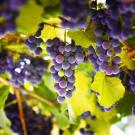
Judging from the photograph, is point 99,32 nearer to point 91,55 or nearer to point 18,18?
point 91,55

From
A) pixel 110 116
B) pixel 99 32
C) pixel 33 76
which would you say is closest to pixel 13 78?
pixel 33 76

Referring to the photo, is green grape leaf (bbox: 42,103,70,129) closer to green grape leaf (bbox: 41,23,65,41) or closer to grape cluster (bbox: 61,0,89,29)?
green grape leaf (bbox: 41,23,65,41)

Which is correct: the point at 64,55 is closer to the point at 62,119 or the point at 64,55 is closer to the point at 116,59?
the point at 116,59

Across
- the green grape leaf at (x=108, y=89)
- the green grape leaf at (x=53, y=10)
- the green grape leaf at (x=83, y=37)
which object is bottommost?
the green grape leaf at (x=108, y=89)

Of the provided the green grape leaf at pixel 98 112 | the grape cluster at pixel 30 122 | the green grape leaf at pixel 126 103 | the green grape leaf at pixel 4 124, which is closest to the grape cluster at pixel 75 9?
the green grape leaf at pixel 126 103

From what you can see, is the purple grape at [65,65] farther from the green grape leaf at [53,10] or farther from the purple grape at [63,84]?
the green grape leaf at [53,10]

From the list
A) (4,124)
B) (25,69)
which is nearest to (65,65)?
(25,69)

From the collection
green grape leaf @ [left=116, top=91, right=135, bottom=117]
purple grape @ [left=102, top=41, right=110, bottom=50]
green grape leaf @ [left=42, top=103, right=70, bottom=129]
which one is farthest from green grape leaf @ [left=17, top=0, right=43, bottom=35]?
green grape leaf @ [left=42, top=103, right=70, bottom=129]
